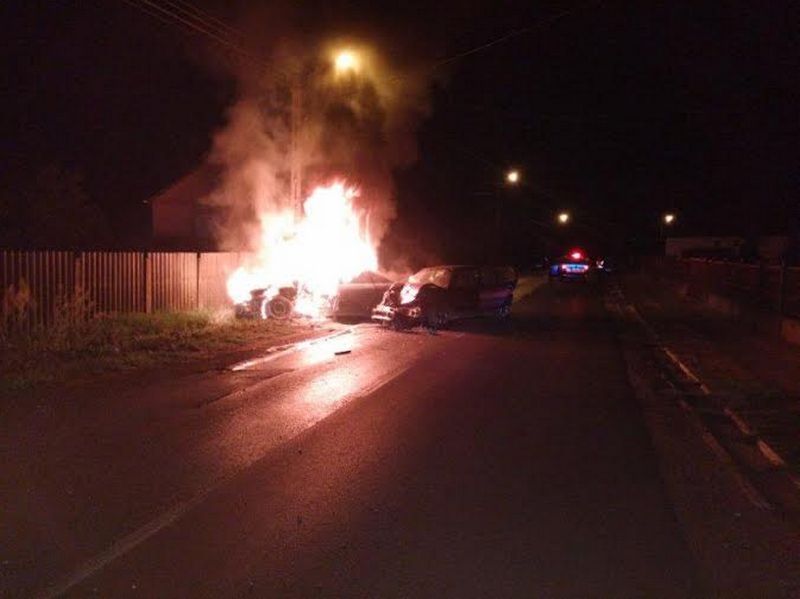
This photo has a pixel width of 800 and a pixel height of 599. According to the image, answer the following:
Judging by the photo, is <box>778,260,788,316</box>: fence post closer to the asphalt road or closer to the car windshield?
the car windshield

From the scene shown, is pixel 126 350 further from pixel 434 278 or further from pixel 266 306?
pixel 434 278

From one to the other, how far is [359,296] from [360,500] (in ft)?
46.6

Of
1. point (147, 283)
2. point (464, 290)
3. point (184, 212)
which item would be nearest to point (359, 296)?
point (464, 290)

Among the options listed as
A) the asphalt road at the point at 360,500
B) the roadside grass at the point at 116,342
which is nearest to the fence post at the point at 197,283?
A: the roadside grass at the point at 116,342

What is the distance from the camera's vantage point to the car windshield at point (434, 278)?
18.8 meters

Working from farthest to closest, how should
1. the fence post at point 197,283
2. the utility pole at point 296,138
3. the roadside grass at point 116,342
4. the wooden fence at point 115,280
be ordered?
the fence post at point 197,283
the utility pole at point 296,138
the wooden fence at point 115,280
the roadside grass at point 116,342

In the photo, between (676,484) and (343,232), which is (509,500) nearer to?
(676,484)

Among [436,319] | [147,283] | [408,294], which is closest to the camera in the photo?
[408,294]

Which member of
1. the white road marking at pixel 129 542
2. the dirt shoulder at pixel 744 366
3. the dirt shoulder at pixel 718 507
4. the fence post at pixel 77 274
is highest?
the fence post at pixel 77 274

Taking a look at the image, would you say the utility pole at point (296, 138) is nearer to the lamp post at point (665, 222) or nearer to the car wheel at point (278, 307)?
the car wheel at point (278, 307)

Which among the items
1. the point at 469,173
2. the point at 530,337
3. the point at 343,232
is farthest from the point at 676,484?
the point at 469,173

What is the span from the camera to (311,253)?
71.8ft

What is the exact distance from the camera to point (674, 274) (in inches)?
1633

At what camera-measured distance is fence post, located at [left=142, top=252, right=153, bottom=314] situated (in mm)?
18297
